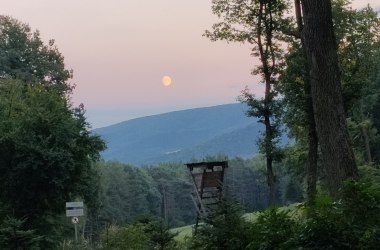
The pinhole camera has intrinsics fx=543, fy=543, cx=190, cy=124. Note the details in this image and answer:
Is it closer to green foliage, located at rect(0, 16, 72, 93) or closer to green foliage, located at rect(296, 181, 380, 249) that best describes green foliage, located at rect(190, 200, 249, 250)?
green foliage, located at rect(296, 181, 380, 249)

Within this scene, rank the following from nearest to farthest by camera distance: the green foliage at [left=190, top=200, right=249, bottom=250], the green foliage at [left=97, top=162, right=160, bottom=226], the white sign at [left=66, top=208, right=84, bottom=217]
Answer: the green foliage at [left=190, top=200, right=249, bottom=250] < the white sign at [left=66, top=208, right=84, bottom=217] < the green foliage at [left=97, top=162, right=160, bottom=226]

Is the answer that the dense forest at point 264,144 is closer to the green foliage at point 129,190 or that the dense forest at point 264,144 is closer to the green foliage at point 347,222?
the green foliage at point 347,222

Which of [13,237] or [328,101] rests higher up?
[328,101]

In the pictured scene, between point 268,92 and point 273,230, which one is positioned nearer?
point 273,230

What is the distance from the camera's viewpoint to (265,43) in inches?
1049

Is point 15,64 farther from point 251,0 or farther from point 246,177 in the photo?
point 246,177

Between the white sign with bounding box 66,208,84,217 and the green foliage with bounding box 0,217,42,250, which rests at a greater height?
the green foliage with bounding box 0,217,42,250

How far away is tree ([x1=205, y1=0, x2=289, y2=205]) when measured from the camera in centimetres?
2512

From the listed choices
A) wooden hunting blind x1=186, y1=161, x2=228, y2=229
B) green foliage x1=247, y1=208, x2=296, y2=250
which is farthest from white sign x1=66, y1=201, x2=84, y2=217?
green foliage x1=247, y1=208, x2=296, y2=250

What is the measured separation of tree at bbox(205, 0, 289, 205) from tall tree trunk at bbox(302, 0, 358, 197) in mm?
15234

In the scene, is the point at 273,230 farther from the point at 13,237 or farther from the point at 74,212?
the point at 74,212

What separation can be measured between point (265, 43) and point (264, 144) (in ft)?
17.0

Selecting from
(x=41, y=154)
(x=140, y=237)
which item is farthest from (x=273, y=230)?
(x=41, y=154)

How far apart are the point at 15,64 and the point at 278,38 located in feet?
75.7
